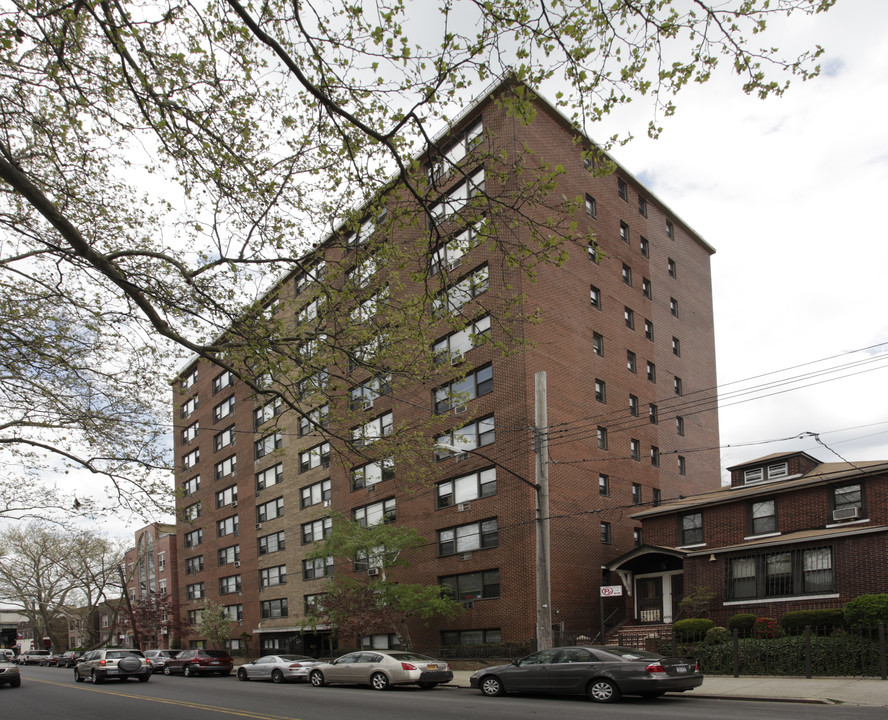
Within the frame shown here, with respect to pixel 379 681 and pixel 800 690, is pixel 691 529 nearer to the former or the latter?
pixel 800 690

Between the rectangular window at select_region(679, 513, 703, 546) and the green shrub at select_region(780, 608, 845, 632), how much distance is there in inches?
226

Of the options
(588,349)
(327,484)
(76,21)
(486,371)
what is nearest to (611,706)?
(76,21)

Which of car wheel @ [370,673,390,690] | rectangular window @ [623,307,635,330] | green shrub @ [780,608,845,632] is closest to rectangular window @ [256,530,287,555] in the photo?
car wheel @ [370,673,390,690]

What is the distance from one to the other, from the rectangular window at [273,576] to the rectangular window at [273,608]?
103cm

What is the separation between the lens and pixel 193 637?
57.2 metres

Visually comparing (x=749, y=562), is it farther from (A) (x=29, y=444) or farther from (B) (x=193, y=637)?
(B) (x=193, y=637)

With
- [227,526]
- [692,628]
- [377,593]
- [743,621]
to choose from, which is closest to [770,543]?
[743,621]

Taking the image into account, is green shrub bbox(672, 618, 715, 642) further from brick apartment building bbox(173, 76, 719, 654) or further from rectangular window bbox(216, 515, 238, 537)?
rectangular window bbox(216, 515, 238, 537)

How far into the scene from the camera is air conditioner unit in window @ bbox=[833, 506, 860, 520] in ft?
79.8

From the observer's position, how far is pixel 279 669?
28688mm

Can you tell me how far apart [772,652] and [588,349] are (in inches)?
631

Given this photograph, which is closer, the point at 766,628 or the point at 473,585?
the point at 766,628

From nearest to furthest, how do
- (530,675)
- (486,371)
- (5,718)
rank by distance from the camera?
(5,718)
(530,675)
(486,371)

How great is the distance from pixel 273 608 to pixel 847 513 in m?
32.9
